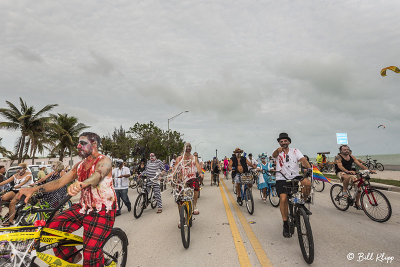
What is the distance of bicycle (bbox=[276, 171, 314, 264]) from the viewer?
384 centimetres

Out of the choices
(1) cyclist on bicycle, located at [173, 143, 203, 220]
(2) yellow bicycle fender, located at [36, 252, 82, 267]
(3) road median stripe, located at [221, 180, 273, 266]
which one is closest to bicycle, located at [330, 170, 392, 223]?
(3) road median stripe, located at [221, 180, 273, 266]

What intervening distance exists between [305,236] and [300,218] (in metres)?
0.31

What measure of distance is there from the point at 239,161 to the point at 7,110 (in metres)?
30.5

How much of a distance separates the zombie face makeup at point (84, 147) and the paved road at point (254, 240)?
227cm

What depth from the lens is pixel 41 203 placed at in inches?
255

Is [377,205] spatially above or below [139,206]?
above

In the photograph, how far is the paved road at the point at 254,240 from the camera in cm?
412

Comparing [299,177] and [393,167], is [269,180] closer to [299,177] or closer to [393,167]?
[299,177]

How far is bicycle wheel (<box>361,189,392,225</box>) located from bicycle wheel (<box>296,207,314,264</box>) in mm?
3345

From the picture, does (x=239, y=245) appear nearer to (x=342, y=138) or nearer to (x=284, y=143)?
(x=284, y=143)

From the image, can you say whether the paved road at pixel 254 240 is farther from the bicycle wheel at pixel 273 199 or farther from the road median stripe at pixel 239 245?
the bicycle wheel at pixel 273 199

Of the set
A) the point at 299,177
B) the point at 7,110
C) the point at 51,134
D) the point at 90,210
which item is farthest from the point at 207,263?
the point at 51,134

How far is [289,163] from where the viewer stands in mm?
5195

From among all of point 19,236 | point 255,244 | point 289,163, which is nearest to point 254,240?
point 255,244
